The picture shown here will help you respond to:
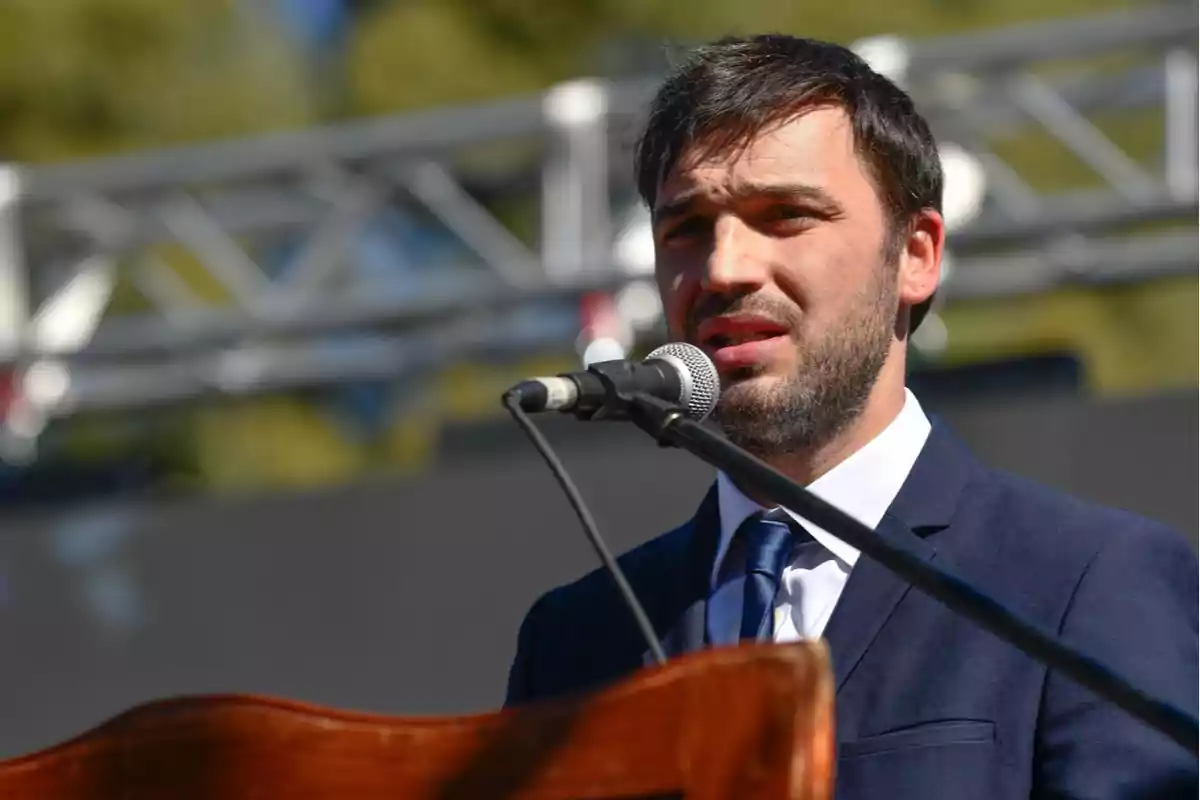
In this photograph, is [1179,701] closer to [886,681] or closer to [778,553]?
[886,681]

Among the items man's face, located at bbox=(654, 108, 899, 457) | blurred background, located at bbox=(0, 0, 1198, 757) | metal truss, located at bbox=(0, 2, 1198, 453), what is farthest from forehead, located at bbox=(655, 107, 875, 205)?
metal truss, located at bbox=(0, 2, 1198, 453)

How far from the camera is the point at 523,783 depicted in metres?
1.58

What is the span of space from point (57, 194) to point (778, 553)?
448cm

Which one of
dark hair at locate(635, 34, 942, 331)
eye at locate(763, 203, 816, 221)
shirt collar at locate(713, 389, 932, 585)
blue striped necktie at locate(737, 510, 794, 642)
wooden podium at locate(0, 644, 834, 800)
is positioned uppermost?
dark hair at locate(635, 34, 942, 331)

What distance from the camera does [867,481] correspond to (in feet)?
7.72

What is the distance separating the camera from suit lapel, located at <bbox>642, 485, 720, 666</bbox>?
2314 mm

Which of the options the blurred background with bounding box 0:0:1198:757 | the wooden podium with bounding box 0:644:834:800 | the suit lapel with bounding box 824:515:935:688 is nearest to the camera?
the wooden podium with bounding box 0:644:834:800

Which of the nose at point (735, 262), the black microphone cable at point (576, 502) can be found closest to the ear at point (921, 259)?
the nose at point (735, 262)

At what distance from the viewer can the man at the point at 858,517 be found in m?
2.03

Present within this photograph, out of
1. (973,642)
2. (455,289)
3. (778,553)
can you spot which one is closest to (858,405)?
(778,553)

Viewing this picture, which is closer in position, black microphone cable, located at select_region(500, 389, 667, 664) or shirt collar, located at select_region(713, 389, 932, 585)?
black microphone cable, located at select_region(500, 389, 667, 664)

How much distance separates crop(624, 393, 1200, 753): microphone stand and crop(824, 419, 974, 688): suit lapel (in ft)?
1.01

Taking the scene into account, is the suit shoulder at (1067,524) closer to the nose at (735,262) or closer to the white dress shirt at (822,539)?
the white dress shirt at (822,539)

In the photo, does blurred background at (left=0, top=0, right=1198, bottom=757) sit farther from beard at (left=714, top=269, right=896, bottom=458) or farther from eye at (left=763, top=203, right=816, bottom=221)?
eye at (left=763, top=203, right=816, bottom=221)
